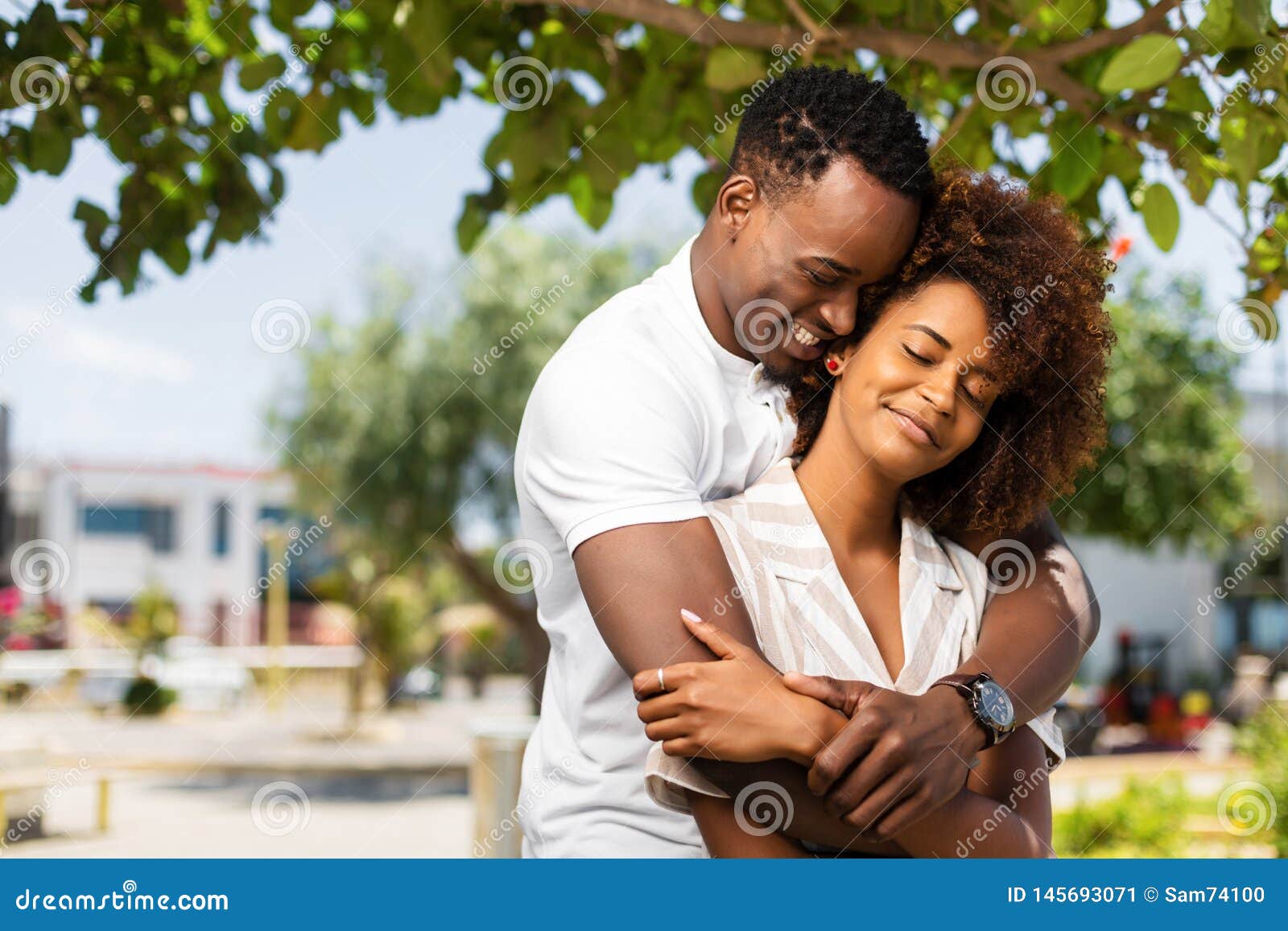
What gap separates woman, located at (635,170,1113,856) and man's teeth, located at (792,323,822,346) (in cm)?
7

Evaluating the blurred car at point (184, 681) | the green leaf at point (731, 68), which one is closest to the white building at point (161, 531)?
the blurred car at point (184, 681)

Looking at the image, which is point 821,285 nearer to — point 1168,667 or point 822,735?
point 822,735

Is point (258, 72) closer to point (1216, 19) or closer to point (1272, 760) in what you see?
point (1216, 19)

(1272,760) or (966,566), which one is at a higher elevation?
(1272,760)

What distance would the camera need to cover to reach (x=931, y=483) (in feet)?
6.23

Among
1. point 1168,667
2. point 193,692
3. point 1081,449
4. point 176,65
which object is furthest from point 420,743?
point 1081,449

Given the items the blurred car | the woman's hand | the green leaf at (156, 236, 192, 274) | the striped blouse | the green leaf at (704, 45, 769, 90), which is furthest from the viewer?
the blurred car

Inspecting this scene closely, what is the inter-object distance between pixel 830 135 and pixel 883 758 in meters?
0.80

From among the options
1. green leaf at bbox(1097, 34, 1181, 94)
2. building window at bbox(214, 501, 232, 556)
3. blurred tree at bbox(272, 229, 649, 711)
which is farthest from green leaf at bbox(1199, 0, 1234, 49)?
building window at bbox(214, 501, 232, 556)

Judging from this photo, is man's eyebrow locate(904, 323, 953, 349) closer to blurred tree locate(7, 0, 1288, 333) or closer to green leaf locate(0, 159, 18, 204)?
blurred tree locate(7, 0, 1288, 333)

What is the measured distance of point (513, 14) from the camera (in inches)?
143

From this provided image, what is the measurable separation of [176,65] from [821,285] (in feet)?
9.41

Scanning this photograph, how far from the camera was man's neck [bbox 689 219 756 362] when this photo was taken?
1.70 meters

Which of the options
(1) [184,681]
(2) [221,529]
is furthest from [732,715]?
(2) [221,529]
